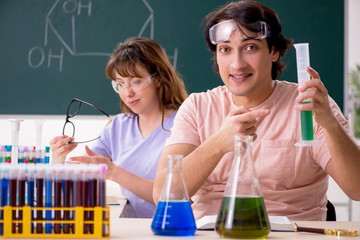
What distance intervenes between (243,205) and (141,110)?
4.71 ft

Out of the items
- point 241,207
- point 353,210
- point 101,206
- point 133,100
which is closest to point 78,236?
point 101,206

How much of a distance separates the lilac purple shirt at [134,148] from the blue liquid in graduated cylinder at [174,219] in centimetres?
106

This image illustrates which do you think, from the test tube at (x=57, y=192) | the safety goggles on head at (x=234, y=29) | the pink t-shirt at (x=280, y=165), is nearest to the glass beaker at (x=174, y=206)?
the test tube at (x=57, y=192)

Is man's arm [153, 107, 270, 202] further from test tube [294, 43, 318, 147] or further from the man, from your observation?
test tube [294, 43, 318, 147]

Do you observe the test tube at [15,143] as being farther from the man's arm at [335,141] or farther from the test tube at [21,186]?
the man's arm at [335,141]

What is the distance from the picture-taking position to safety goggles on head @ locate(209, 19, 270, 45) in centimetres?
172

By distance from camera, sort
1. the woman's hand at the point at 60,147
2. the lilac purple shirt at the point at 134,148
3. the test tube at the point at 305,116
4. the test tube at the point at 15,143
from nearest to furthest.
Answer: the test tube at the point at 305,116, the test tube at the point at 15,143, the woman's hand at the point at 60,147, the lilac purple shirt at the point at 134,148

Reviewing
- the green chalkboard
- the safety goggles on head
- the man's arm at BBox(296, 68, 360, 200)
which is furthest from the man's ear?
the green chalkboard

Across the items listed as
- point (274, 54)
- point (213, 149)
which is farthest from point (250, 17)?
point (213, 149)

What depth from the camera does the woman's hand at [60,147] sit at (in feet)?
6.69

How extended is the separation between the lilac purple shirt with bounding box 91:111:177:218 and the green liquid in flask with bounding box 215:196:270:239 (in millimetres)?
1146

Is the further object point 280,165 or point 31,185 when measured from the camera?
point 280,165

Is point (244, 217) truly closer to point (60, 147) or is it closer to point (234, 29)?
point (234, 29)

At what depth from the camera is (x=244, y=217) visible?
104 centimetres
